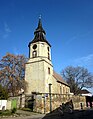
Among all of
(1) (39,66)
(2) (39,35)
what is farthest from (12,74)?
(2) (39,35)

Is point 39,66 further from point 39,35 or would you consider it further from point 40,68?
point 39,35

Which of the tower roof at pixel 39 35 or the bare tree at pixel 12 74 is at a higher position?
the tower roof at pixel 39 35

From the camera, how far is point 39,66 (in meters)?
36.2

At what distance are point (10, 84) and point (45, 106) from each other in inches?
410

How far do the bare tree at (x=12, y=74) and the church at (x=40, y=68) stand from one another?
1.74m

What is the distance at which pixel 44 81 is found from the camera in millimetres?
34406

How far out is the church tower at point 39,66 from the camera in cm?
3485

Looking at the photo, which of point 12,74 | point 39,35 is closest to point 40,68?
point 12,74

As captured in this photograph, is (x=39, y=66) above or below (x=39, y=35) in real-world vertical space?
below

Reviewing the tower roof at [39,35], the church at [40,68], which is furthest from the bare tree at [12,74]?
the tower roof at [39,35]

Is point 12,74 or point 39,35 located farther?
point 39,35

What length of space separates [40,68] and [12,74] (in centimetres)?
596

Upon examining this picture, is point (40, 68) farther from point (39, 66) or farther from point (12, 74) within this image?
point (12, 74)

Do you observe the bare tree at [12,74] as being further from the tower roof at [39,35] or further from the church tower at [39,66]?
the tower roof at [39,35]
